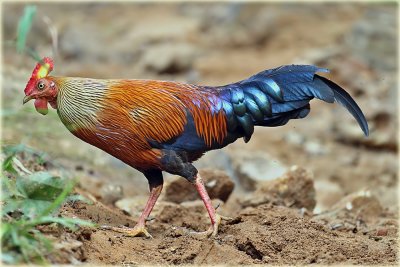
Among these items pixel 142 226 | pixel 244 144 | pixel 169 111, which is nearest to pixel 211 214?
pixel 142 226

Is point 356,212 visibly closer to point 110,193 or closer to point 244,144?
point 110,193

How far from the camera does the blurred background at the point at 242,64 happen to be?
10.9 metres

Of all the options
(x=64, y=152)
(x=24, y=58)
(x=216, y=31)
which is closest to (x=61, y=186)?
(x=64, y=152)

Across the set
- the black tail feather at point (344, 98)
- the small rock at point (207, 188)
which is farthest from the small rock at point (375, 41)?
the black tail feather at point (344, 98)

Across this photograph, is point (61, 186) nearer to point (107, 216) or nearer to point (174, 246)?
point (174, 246)

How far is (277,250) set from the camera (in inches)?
245

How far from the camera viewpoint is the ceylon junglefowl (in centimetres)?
651

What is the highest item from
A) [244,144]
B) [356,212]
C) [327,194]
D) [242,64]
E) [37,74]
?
[37,74]

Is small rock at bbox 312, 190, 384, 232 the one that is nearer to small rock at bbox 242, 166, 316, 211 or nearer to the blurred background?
small rock at bbox 242, 166, 316, 211

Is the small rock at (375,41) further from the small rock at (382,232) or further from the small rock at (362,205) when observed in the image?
the small rock at (382,232)

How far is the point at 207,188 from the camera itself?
27.6 ft

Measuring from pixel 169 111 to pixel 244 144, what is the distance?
24.7 feet

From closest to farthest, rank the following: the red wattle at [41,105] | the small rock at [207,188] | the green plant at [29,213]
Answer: the green plant at [29,213]
the red wattle at [41,105]
the small rock at [207,188]

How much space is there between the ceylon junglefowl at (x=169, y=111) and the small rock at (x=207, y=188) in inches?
56.6
